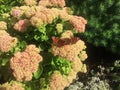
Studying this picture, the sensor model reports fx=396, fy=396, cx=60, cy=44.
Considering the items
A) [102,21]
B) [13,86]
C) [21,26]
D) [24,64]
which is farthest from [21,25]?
[102,21]

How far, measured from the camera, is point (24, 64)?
12.5 ft

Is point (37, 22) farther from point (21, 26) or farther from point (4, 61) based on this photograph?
point (4, 61)

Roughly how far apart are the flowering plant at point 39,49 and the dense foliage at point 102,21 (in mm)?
1088

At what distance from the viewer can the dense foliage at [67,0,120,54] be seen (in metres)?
5.37

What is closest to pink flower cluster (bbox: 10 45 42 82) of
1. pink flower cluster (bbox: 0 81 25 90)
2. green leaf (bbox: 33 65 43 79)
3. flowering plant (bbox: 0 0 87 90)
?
flowering plant (bbox: 0 0 87 90)

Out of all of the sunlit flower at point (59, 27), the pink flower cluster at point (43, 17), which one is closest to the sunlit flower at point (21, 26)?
the pink flower cluster at point (43, 17)

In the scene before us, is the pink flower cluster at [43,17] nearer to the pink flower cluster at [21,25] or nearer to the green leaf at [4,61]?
the pink flower cluster at [21,25]

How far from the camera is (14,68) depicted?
3811 millimetres

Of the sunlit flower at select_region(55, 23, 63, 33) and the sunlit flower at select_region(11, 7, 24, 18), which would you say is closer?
the sunlit flower at select_region(55, 23, 63, 33)

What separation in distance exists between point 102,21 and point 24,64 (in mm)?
1981

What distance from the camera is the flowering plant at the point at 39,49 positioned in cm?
389

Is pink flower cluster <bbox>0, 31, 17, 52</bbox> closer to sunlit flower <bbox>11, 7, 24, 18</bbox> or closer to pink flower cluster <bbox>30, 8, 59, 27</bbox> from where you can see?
pink flower cluster <bbox>30, 8, 59, 27</bbox>

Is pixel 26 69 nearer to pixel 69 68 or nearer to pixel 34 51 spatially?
pixel 34 51

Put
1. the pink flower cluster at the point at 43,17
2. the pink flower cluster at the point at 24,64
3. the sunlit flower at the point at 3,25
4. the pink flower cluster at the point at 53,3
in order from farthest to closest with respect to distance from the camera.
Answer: the pink flower cluster at the point at 53,3 → the sunlit flower at the point at 3,25 → the pink flower cluster at the point at 43,17 → the pink flower cluster at the point at 24,64
